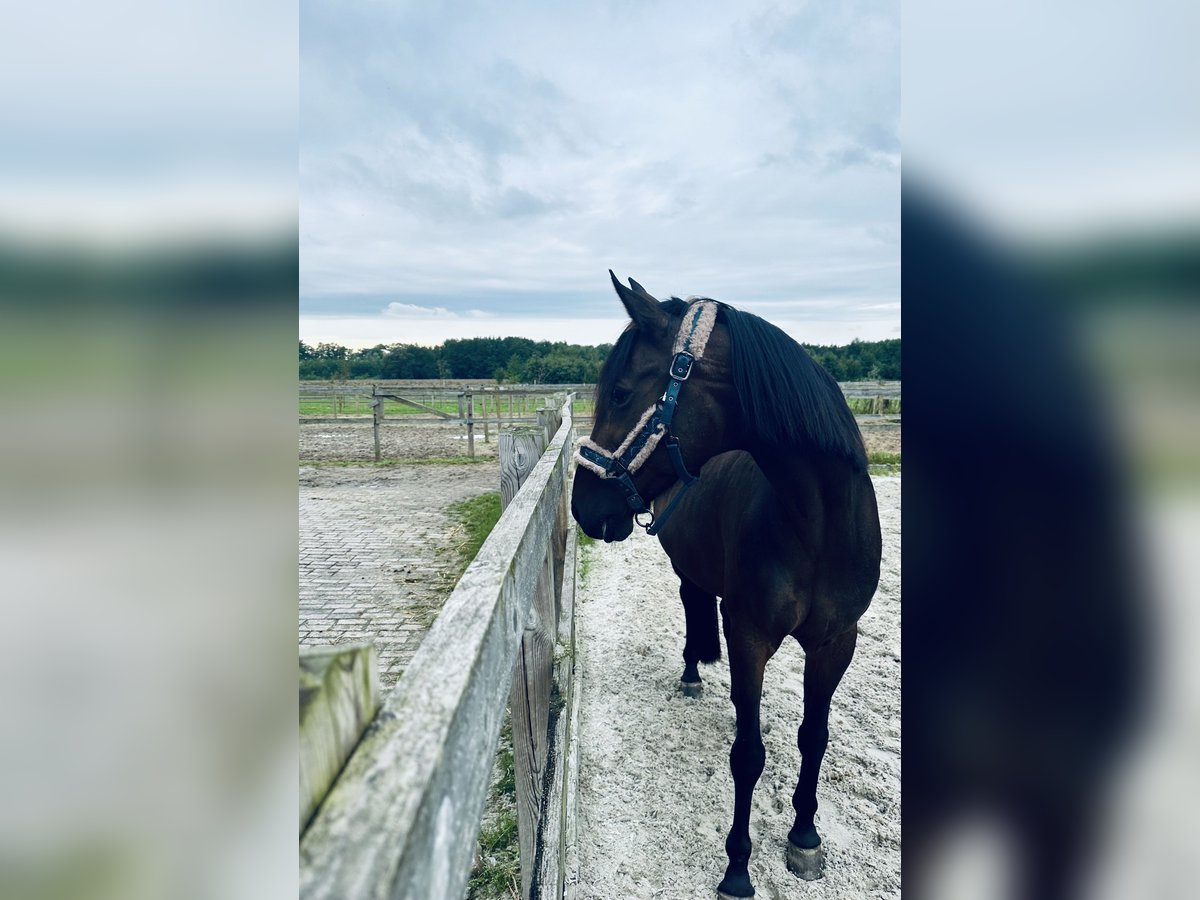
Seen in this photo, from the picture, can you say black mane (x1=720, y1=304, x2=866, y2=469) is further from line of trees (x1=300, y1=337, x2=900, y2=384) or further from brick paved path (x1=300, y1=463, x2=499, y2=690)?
Answer: line of trees (x1=300, y1=337, x2=900, y2=384)

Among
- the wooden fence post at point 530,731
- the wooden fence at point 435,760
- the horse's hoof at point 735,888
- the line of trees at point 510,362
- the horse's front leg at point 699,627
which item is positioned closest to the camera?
the wooden fence at point 435,760

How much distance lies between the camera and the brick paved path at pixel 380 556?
4.10 meters

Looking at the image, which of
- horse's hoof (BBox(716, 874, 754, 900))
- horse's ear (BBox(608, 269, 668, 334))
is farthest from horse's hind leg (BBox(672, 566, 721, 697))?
horse's ear (BBox(608, 269, 668, 334))

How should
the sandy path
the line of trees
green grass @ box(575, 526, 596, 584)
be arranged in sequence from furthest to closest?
the line of trees
green grass @ box(575, 526, 596, 584)
the sandy path

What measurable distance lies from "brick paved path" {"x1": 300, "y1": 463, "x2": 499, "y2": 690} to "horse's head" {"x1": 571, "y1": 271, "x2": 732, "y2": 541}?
1.56 m

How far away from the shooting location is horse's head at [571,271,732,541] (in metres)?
2.03

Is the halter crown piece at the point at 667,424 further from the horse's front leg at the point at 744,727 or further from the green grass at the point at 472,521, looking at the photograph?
the green grass at the point at 472,521

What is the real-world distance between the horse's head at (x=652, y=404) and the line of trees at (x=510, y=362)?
1224 cm

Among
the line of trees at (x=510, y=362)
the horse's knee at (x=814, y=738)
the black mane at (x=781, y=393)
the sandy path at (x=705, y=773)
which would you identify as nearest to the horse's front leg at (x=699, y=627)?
the sandy path at (x=705, y=773)
